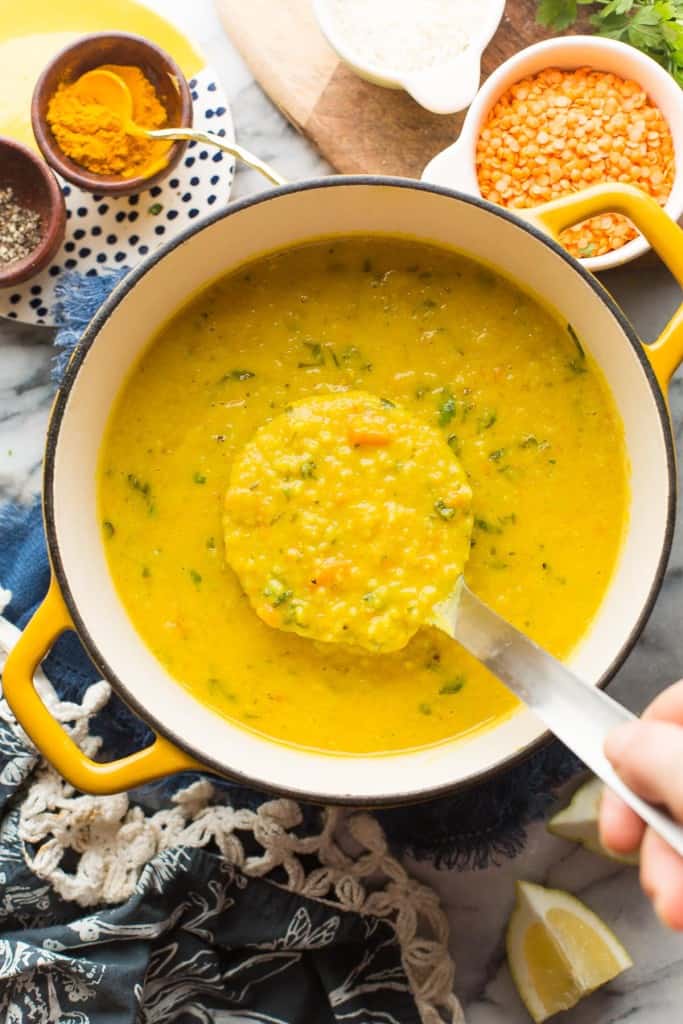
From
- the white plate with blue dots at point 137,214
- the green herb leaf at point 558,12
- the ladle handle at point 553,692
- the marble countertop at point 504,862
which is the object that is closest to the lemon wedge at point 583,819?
the marble countertop at point 504,862

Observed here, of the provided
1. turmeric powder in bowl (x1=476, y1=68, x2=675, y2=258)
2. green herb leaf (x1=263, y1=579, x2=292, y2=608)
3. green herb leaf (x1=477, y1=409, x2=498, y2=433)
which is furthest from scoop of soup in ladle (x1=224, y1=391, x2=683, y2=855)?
turmeric powder in bowl (x1=476, y1=68, x2=675, y2=258)

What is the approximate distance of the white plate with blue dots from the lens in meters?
2.49

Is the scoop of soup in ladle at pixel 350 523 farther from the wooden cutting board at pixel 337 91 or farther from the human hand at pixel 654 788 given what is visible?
the wooden cutting board at pixel 337 91

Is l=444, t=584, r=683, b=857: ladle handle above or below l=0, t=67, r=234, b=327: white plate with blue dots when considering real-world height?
below

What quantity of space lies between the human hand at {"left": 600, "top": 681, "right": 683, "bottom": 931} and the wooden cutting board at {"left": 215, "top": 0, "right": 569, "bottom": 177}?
1.38 metres

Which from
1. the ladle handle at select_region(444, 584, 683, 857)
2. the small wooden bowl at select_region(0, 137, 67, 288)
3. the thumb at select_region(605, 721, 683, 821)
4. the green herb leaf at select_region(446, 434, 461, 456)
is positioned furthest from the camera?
the small wooden bowl at select_region(0, 137, 67, 288)

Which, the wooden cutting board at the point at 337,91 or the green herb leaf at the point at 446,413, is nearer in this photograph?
the green herb leaf at the point at 446,413

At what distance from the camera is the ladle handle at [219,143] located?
90.4 inches

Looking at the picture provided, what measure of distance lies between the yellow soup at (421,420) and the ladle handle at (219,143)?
249mm

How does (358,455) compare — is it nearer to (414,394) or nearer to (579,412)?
(414,394)

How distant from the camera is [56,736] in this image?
1.98 metres

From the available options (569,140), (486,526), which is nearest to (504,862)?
(486,526)

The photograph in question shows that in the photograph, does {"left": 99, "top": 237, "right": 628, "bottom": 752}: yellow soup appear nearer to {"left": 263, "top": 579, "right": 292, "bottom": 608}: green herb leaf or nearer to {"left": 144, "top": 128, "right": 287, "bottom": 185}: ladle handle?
{"left": 263, "top": 579, "right": 292, "bottom": 608}: green herb leaf

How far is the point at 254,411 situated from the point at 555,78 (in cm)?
99
